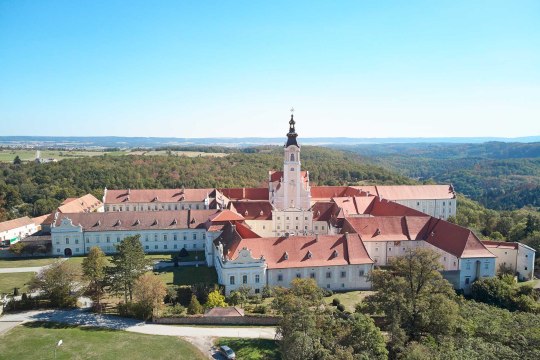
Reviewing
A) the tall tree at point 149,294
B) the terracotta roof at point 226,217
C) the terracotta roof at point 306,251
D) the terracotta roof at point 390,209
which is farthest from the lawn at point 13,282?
the terracotta roof at point 390,209

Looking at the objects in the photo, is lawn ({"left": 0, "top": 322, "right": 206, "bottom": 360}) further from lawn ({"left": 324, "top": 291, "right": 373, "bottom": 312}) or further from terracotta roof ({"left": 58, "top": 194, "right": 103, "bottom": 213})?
terracotta roof ({"left": 58, "top": 194, "right": 103, "bottom": 213})

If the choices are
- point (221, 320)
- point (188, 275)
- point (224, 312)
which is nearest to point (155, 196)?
point (188, 275)

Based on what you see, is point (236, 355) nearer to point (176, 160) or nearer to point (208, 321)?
point (208, 321)

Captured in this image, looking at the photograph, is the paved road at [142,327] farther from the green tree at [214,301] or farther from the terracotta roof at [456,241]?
the terracotta roof at [456,241]

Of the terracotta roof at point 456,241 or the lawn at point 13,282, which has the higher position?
the terracotta roof at point 456,241

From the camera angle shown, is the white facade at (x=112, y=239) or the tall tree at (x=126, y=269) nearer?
the tall tree at (x=126, y=269)

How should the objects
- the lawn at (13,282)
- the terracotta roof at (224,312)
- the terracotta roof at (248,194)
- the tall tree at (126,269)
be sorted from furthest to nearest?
the terracotta roof at (248,194), the lawn at (13,282), the tall tree at (126,269), the terracotta roof at (224,312)
